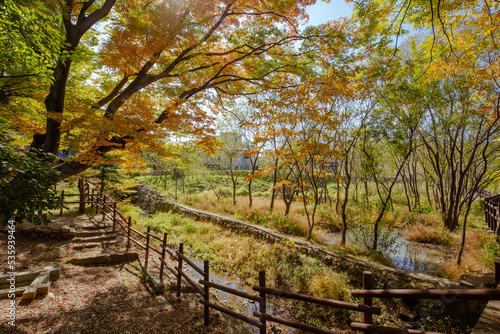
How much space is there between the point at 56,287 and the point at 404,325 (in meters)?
8.41

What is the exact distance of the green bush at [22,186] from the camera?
8.70 feet

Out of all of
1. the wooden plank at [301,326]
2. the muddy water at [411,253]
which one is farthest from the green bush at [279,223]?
the wooden plank at [301,326]

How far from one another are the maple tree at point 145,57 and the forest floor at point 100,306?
9.69 ft

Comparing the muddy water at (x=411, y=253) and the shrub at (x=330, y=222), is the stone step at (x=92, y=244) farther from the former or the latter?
the shrub at (x=330, y=222)

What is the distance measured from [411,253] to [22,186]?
39.8 ft

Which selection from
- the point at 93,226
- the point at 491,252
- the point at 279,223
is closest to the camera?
the point at 491,252

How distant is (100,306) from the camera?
4.80 metres

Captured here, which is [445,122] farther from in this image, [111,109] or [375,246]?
[111,109]

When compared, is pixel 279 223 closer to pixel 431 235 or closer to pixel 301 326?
pixel 431 235

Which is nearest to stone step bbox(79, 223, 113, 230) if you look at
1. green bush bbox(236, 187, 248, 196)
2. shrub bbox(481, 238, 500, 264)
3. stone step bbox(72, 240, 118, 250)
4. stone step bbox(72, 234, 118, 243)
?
stone step bbox(72, 234, 118, 243)

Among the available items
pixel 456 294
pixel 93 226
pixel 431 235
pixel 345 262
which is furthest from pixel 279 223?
pixel 456 294

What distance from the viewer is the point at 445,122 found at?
9.39 metres

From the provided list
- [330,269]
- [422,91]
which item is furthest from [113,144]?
[422,91]

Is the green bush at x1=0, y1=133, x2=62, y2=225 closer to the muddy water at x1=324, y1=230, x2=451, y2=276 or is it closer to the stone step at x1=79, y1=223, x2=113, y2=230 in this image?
the stone step at x1=79, y1=223, x2=113, y2=230
